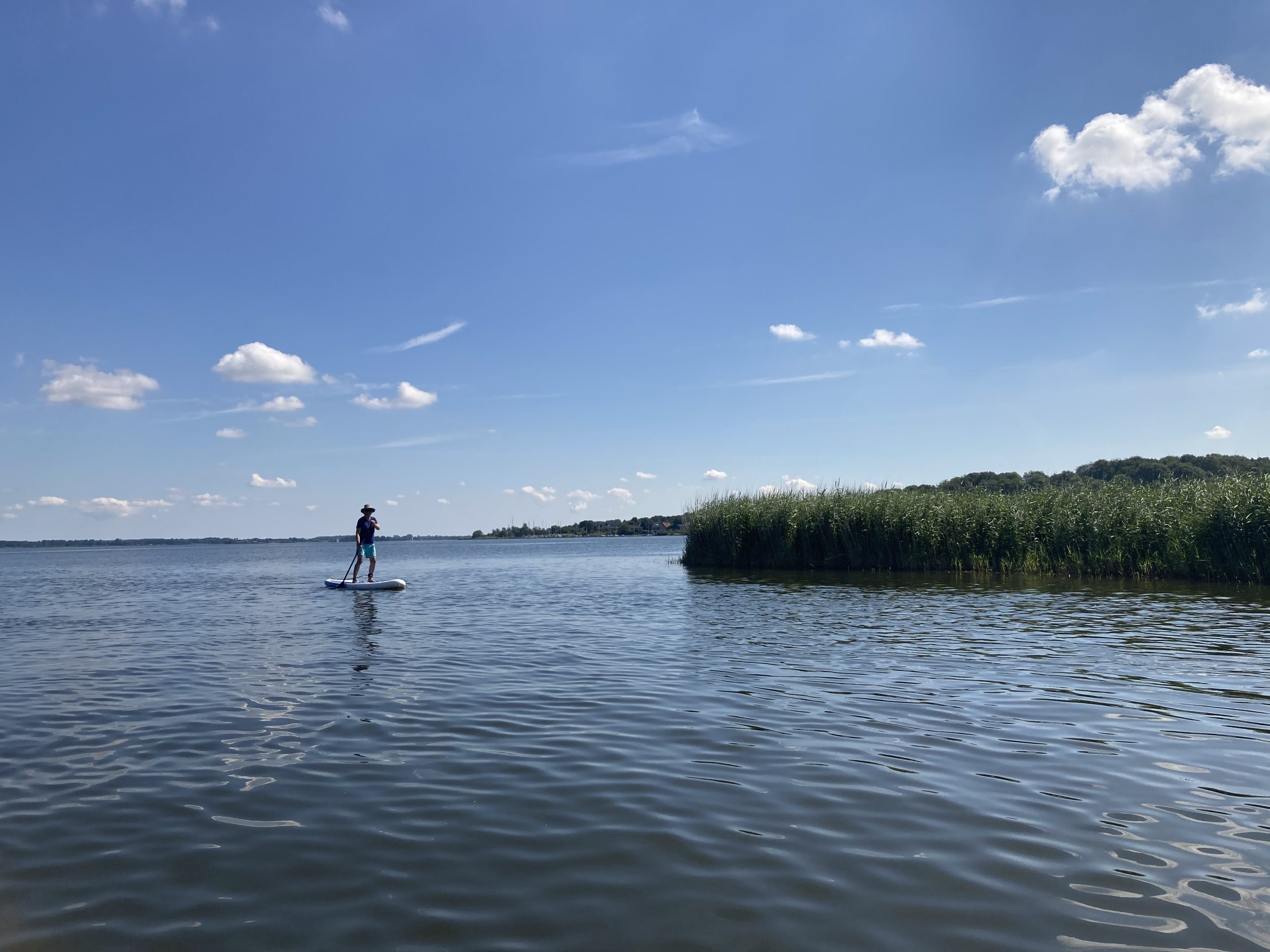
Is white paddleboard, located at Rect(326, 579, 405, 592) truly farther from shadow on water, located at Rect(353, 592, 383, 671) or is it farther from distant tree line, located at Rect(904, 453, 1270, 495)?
distant tree line, located at Rect(904, 453, 1270, 495)

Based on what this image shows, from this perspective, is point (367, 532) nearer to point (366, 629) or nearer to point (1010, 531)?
point (366, 629)

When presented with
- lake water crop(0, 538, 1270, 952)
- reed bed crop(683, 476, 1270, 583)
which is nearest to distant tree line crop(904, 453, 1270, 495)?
reed bed crop(683, 476, 1270, 583)

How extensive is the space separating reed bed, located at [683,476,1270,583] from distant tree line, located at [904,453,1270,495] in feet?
2.77

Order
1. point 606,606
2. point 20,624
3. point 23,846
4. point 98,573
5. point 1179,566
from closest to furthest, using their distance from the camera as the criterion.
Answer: point 23,846 < point 20,624 < point 606,606 < point 1179,566 < point 98,573

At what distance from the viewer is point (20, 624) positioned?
1998 centimetres

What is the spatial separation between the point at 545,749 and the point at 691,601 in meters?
14.8

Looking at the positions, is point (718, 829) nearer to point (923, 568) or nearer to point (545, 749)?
point (545, 749)

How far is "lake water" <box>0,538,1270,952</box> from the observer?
4.12 meters

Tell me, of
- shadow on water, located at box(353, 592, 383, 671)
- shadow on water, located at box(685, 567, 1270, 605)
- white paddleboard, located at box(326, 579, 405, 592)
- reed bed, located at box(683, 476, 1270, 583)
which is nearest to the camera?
shadow on water, located at box(353, 592, 383, 671)

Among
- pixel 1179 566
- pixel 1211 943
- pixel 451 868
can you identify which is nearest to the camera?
pixel 1211 943

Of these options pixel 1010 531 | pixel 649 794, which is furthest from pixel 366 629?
pixel 1010 531

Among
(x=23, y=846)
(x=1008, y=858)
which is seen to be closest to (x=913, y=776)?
(x=1008, y=858)

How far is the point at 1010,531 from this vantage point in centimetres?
2906

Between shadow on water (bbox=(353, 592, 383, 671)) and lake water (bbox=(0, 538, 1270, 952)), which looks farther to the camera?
shadow on water (bbox=(353, 592, 383, 671))
